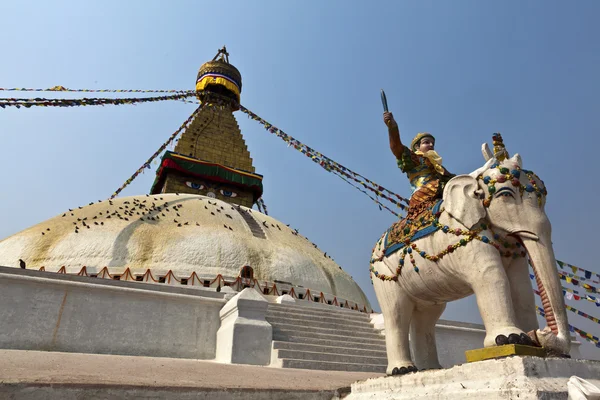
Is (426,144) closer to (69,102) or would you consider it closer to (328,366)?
(328,366)

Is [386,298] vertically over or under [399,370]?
over

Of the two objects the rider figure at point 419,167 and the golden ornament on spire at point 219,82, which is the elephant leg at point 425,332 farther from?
the golden ornament on spire at point 219,82

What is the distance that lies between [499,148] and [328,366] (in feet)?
16.2

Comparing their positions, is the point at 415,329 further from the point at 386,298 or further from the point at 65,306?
the point at 65,306

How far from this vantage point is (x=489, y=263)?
3.39 meters

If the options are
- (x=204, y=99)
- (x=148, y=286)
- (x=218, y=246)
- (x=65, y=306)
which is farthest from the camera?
(x=204, y=99)

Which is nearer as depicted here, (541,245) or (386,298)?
(541,245)

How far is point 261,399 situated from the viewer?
3.66m

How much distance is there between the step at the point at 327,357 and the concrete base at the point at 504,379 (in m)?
4.41

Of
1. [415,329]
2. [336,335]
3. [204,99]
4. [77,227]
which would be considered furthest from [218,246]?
[204,99]

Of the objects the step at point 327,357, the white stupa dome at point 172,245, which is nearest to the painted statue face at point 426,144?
the step at point 327,357

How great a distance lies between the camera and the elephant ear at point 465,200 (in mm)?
3574

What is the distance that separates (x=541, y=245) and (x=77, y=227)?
46.6 ft

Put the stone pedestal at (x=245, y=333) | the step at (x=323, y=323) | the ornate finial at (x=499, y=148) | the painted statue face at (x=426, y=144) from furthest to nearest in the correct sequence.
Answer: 1. the step at (x=323, y=323)
2. the stone pedestal at (x=245, y=333)
3. the painted statue face at (x=426, y=144)
4. the ornate finial at (x=499, y=148)
